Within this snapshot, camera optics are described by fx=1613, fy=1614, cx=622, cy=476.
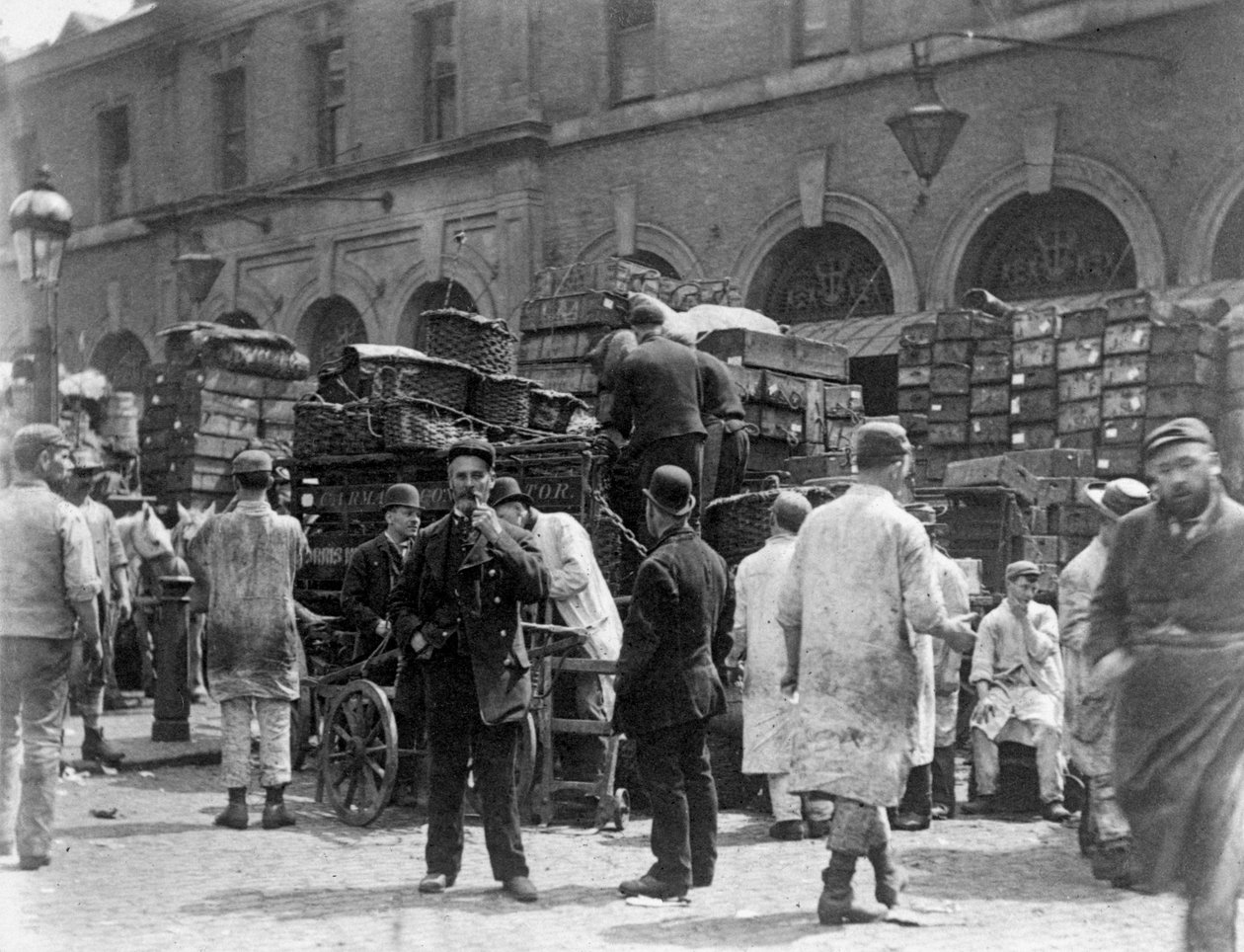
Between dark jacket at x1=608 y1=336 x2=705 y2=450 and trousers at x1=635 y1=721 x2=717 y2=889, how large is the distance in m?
3.09

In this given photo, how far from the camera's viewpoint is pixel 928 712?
6.69 metres

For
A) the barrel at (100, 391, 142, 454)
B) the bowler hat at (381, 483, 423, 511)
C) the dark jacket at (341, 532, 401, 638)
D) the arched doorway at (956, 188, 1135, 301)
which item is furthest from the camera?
the barrel at (100, 391, 142, 454)

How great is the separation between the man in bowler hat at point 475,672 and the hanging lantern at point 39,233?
6.29 meters

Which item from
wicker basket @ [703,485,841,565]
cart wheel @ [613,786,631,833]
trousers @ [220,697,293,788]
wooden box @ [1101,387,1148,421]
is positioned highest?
wooden box @ [1101,387,1148,421]

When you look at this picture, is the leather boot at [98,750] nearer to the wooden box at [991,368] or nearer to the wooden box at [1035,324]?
the wooden box at [991,368]

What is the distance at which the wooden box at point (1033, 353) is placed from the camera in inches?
607

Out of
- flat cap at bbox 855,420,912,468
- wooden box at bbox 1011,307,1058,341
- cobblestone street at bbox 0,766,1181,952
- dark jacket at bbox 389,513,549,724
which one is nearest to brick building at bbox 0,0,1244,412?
wooden box at bbox 1011,307,1058,341

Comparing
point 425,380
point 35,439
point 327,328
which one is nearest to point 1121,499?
point 425,380

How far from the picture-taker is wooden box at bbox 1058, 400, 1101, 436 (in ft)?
49.4

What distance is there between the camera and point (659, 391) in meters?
9.98

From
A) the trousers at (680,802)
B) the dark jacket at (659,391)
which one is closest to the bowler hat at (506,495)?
the dark jacket at (659,391)

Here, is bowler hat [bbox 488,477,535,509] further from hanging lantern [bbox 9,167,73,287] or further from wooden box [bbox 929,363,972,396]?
wooden box [bbox 929,363,972,396]

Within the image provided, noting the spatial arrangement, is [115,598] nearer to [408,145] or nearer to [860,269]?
[860,269]

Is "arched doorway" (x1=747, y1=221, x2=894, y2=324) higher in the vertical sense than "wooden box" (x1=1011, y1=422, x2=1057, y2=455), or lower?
higher
